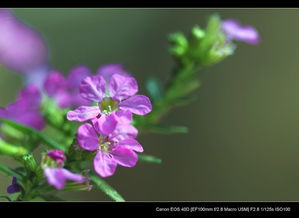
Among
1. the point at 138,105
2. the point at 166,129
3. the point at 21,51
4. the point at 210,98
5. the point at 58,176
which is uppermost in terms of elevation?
the point at 210,98

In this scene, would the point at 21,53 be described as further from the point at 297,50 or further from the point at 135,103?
the point at 297,50

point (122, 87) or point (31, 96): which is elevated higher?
point (31, 96)

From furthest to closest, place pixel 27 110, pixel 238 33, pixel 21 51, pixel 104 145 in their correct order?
pixel 21 51, pixel 238 33, pixel 27 110, pixel 104 145

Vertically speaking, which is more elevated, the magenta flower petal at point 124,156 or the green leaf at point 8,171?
the magenta flower petal at point 124,156

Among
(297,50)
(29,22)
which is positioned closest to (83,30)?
(29,22)

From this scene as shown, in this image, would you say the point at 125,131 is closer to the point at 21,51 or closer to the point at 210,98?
the point at 21,51

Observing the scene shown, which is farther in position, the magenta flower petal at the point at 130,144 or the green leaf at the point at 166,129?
the green leaf at the point at 166,129

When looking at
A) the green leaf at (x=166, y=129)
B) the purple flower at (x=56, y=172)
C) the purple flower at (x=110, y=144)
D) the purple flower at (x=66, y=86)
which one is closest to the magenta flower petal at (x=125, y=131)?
the purple flower at (x=110, y=144)

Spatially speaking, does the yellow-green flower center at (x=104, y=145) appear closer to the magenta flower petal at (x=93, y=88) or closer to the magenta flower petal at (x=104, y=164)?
the magenta flower petal at (x=104, y=164)

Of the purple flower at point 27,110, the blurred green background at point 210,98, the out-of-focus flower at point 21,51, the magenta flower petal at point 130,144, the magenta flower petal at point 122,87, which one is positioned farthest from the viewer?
the blurred green background at point 210,98

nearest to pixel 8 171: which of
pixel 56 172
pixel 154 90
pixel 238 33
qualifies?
pixel 56 172
